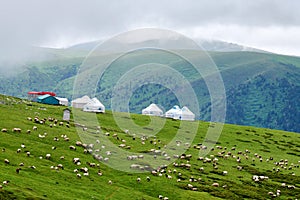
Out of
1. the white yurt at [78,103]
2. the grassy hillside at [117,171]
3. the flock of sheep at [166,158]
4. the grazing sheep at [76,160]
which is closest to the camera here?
the grassy hillside at [117,171]

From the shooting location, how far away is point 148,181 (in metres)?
53.7

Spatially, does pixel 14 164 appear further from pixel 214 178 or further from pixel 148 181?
pixel 214 178

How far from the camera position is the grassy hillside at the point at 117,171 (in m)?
45.2

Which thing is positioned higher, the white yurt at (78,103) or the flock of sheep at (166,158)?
the white yurt at (78,103)

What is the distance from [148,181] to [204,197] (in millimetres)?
6756

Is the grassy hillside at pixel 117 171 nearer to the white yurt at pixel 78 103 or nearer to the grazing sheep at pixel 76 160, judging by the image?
the grazing sheep at pixel 76 160

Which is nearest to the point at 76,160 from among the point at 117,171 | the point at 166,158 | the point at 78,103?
the point at 117,171

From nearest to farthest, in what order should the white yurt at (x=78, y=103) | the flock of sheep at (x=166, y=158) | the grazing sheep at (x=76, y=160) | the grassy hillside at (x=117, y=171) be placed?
the grassy hillside at (x=117, y=171) < the flock of sheep at (x=166, y=158) < the grazing sheep at (x=76, y=160) < the white yurt at (x=78, y=103)

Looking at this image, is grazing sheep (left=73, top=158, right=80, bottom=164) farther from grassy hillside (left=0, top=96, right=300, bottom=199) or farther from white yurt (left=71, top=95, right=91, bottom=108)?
white yurt (left=71, top=95, right=91, bottom=108)

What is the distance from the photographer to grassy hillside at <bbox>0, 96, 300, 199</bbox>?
1780 inches

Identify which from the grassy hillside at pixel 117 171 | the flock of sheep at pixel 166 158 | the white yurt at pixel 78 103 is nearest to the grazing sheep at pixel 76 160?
the flock of sheep at pixel 166 158

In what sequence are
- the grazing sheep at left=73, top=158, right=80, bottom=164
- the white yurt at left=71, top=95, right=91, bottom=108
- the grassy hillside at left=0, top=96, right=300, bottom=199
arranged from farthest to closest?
the white yurt at left=71, top=95, right=91, bottom=108
the grazing sheep at left=73, top=158, right=80, bottom=164
the grassy hillside at left=0, top=96, right=300, bottom=199

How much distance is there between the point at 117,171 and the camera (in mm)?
55719

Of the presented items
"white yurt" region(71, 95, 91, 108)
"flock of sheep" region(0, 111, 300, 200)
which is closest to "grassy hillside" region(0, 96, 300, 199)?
"flock of sheep" region(0, 111, 300, 200)
